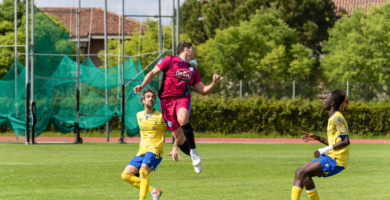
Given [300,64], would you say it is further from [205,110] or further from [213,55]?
[205,110]

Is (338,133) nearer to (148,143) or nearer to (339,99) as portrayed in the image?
(339,99)

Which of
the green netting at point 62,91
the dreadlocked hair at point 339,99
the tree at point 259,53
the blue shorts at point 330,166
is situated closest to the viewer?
the blue shorts at point 330,166

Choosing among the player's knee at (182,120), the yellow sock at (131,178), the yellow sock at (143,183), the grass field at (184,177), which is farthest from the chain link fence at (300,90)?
the yellow sock at (143,183)

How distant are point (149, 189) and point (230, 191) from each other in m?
2.57

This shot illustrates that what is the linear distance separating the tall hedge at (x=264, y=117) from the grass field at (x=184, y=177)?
1127cm

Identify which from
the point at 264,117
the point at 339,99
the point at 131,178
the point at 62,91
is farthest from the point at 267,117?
the point at 339,99

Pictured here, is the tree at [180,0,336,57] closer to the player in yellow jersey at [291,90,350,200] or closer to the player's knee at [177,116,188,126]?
the player's knee at [177,116,188,126]

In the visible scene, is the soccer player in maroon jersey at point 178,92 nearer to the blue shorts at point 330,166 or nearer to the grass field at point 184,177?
the grass field at point 184,177

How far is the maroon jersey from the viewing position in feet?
26.2

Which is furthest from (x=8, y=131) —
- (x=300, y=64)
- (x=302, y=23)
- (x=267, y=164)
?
(x=302, y=23)

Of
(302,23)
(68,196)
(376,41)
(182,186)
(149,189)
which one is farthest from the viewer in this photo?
(302,23)

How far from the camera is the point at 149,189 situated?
7699mm

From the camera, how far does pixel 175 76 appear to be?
7.98 m

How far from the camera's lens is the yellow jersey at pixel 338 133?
6.90 meters
